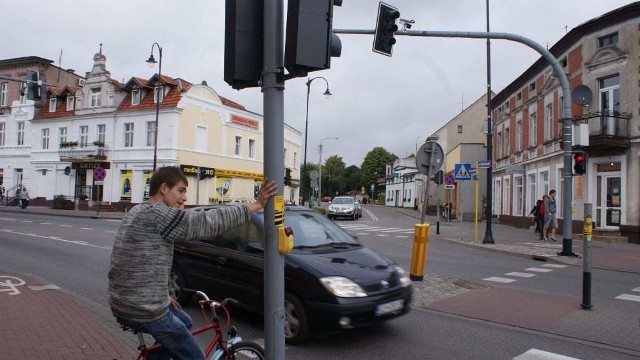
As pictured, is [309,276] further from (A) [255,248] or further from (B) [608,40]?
(B) [608,40]

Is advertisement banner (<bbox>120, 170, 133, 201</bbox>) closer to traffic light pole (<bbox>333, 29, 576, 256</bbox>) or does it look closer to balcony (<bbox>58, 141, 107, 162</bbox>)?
balcony (<bbox>58, 141, 107, 162</bbox>)

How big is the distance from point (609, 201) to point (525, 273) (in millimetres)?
12378

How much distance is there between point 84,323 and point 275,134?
4314 millimetres

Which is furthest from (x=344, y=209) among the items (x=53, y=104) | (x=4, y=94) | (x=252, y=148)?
(x=4, y=94)

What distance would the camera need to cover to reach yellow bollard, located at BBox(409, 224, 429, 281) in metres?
9.75

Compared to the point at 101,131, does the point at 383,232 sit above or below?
below

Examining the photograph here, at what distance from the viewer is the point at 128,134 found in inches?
1524

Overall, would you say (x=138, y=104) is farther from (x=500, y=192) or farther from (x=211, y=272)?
(x=211, y=272)

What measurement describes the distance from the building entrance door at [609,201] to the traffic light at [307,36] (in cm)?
2200

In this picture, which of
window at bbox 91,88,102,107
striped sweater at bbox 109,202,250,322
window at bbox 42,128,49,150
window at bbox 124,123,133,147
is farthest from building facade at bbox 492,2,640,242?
window at bbox 42,128,49,150

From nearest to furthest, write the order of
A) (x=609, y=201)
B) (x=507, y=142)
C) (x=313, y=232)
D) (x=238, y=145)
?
(x=313, y=232), (x=609, y=201), (x=507, y=142), (x=238, y=145)

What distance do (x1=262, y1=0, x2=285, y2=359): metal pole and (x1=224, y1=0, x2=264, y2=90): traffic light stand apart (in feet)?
0.35

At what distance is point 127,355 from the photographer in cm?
502

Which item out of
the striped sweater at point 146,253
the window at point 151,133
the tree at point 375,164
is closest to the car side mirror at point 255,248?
the striped sweater at point 146,253
